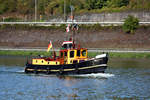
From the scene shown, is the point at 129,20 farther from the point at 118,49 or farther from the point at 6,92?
the point at 6,92

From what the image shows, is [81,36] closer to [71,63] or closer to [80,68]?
[71,63]

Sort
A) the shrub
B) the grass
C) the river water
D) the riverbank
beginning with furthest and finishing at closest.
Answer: the shrub
the riverbank
the grass
the river water

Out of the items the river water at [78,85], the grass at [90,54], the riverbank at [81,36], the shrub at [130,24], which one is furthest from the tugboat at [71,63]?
the shrub at [130,24]

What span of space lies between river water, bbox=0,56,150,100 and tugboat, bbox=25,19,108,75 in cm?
71

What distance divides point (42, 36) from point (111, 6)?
65.8 feet

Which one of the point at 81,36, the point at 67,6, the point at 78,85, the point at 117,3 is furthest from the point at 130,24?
the point at 78,85

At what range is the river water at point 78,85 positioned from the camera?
38.2 metres

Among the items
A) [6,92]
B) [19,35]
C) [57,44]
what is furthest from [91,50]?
[6,92]

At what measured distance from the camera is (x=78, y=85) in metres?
44.8

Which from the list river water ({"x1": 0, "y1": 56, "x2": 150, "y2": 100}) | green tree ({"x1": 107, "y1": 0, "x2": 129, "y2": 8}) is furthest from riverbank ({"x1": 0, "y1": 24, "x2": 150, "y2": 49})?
river water ({"x1": 0, "y1": 56, "x2": 150, "y2": 100})

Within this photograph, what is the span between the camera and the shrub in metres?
95.7

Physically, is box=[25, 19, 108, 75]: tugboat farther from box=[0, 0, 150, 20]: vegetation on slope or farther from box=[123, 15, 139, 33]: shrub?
box=[0, 0, 150, 20]: vegetation on slope

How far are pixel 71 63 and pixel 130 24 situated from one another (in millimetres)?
46056

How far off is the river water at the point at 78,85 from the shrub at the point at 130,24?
3495cm
